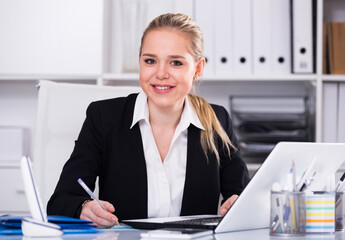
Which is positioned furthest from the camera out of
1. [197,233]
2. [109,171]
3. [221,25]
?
[221,25]

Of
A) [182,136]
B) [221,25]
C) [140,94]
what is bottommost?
[182,136]

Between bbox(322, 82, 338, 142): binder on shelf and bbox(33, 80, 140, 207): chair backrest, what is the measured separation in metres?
1.18

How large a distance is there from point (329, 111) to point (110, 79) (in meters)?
0.98

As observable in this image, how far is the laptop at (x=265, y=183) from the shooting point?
1150 millimetres

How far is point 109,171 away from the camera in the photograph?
1.73 metres

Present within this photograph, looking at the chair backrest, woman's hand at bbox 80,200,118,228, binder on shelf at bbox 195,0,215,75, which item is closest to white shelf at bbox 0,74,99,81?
binder on shelf at bbox 195,0,215,75

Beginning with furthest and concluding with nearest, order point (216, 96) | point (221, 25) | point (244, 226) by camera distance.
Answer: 1. point (216, 96)
2. point (221, 25)
3. point (244, 226)

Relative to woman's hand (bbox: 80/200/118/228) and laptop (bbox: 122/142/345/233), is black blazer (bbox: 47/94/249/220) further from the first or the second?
laptop (bbox: 122/142/345/233)

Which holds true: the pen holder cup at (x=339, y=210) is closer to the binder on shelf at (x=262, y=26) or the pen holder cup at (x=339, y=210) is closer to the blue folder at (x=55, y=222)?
the blue folder at (x=55, y=222)

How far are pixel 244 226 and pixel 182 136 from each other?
0.60m

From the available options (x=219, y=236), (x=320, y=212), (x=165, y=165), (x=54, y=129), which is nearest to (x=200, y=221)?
→ (x=219, y=236)

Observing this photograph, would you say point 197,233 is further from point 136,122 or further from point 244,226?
point 136,122

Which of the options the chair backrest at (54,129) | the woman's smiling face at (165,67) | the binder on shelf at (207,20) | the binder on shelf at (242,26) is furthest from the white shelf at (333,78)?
the chair backrest at (54,129)

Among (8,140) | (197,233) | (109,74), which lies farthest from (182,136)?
(8,140)
